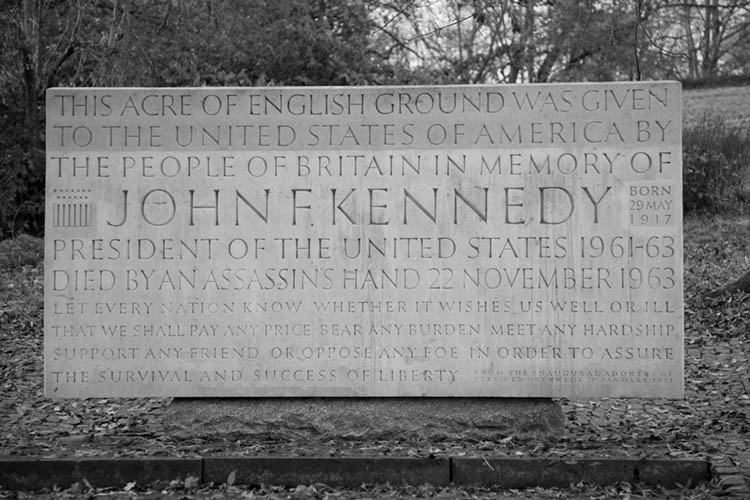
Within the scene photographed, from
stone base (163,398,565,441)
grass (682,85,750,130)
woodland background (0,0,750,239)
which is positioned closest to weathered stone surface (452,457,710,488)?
stone base (163,398,565,441)

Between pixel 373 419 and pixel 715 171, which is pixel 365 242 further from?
pixel 715 171

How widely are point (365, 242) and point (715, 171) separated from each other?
12.0 metres

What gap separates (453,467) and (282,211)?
1961 millimetres

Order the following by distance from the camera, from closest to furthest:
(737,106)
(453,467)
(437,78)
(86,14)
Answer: (453,467) → (86,14) → (437,78) → (737,106)

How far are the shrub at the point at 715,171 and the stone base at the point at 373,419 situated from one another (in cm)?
1073

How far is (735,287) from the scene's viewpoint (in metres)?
11.3

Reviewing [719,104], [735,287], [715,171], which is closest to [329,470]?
[735,287]

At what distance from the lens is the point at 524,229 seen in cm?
655

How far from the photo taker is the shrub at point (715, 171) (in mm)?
16406

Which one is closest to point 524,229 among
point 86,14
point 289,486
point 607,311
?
point 607,311

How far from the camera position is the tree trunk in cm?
1119

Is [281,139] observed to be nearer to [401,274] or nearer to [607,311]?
[401,274]

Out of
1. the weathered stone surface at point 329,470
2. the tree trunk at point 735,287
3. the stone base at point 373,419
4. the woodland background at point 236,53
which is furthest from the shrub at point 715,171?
the weathered stone surface at point 329,470

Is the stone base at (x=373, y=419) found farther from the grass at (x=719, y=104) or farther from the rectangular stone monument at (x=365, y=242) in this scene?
the grass at (x=719, y=104)
